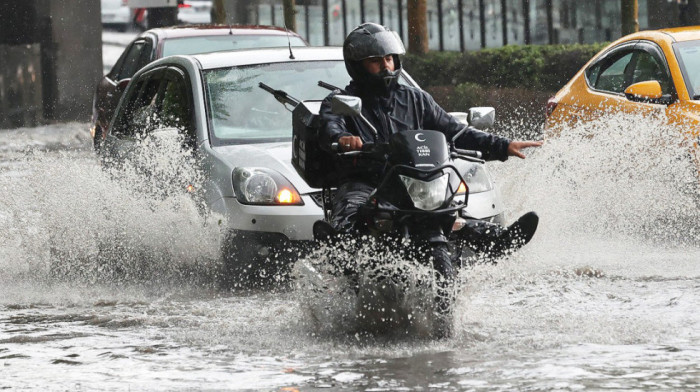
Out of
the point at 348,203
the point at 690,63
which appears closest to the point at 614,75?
the point at 690,63

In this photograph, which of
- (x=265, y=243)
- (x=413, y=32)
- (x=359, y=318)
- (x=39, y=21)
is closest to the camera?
(x=359, y=318)

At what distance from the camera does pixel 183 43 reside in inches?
645

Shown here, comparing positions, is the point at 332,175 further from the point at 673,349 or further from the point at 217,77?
the point at 217,77

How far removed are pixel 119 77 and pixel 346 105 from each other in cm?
1080

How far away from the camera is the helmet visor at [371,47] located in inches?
290

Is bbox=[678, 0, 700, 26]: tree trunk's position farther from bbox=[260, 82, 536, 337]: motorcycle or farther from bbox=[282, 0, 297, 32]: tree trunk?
bbox=[260, 82, 536, 337]: motorcycle

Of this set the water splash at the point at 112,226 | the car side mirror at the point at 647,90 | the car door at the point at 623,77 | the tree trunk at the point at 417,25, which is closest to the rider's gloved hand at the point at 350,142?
the water splash at the point at 112,226

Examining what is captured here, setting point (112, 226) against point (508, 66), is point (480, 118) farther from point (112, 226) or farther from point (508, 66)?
point (508, 66)

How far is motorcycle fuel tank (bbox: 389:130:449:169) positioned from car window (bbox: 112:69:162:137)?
414 cm

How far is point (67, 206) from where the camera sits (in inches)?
417

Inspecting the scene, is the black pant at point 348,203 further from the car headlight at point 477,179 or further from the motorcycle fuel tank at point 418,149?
the car headlight at point 477,179

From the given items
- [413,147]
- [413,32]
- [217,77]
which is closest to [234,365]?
[413,147]

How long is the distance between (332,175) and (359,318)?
0.81 m

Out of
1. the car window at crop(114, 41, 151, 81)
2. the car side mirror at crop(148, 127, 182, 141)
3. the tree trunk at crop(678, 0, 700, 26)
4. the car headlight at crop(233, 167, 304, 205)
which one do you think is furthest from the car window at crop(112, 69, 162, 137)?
the tree trunk at crop(678, 0, 700, 26)
